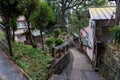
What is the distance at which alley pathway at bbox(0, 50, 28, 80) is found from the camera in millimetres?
5610

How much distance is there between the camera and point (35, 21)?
12.7 m

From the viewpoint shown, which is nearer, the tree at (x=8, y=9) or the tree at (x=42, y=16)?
the tree at (x=8, y=9)

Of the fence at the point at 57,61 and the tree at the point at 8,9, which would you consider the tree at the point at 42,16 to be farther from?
the tree at the point at 8,9

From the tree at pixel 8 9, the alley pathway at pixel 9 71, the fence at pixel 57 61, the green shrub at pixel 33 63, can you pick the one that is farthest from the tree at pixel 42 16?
the alley pathway at pixel 9 71

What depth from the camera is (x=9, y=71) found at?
19.8 ft

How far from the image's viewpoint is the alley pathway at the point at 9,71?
18.4ft

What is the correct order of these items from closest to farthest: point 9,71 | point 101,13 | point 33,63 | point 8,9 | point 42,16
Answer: point 9,71, point 8,9, point 33,63, point 42,16, point 101,13

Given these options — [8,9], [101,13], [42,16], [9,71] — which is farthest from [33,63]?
[101,13]

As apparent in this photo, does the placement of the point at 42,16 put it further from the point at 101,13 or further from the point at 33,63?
the point at 101,13

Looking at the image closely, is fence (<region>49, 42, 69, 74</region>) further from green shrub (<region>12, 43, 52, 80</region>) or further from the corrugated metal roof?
the corrugated metal roof

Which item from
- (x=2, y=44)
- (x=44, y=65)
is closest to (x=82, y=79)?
(x=44, y=65)

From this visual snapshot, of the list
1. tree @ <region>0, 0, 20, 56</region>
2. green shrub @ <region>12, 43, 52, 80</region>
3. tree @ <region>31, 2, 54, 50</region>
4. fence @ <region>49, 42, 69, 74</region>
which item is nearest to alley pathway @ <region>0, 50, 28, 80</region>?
green shrub @ <region>12, 43, 52, 80</region>

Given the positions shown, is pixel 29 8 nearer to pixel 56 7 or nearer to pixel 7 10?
pixel 7 10

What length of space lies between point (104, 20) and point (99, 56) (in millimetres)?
3025
